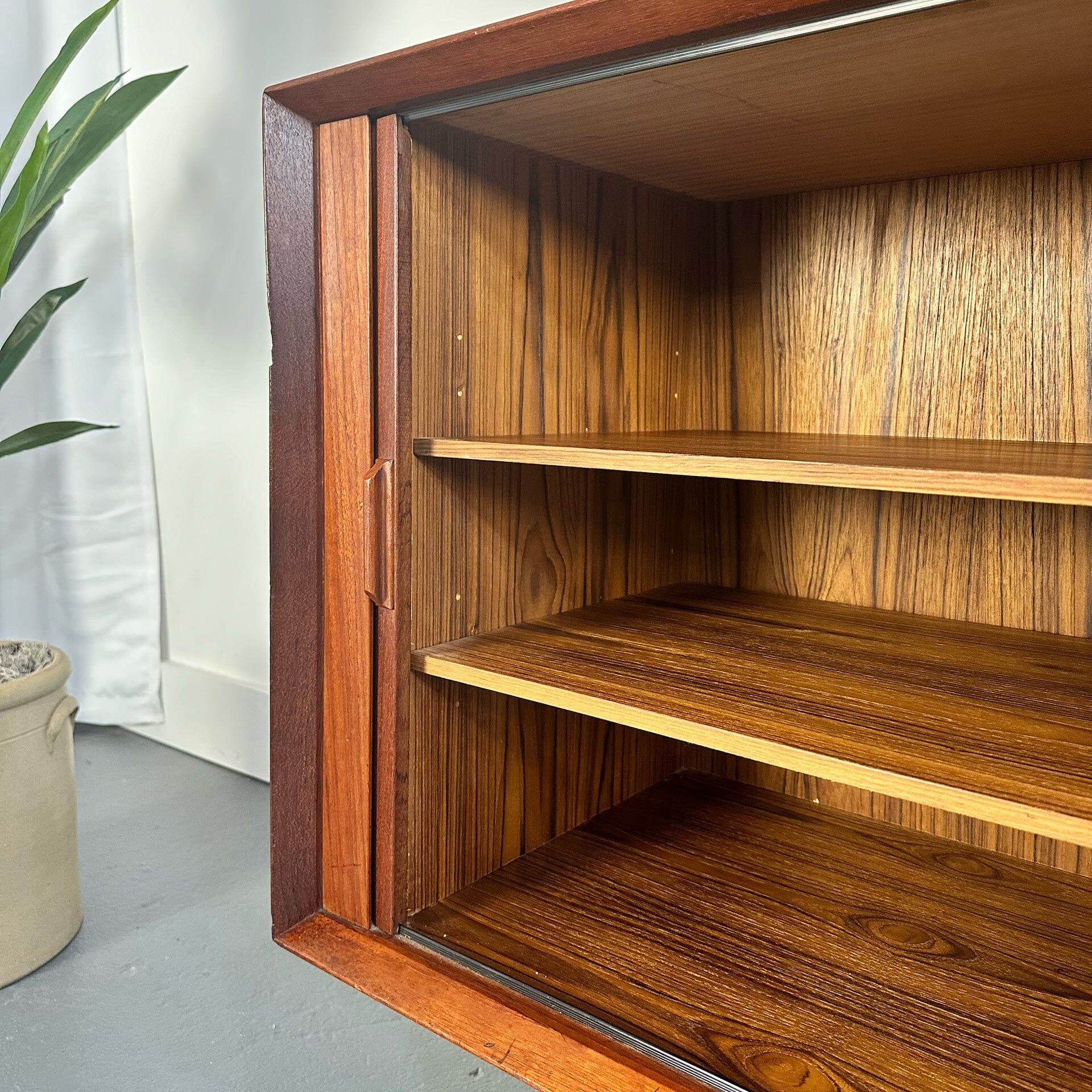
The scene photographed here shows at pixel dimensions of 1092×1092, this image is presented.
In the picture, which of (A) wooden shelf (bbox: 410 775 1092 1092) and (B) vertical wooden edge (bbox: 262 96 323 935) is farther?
(B) vertical wooden edge (bbox: 262 96 323 935)

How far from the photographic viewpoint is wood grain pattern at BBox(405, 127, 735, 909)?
2.81 feet

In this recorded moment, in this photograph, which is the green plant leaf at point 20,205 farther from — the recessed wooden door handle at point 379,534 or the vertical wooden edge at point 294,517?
the recessed wooden door handle at point 379,534

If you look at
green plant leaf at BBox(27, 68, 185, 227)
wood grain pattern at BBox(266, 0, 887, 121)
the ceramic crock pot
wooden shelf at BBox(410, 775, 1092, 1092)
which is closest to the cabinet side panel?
wooden shelf at BBox(410, 775, 1092, 1092)

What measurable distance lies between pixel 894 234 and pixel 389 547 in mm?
586

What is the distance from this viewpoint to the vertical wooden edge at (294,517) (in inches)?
32.9

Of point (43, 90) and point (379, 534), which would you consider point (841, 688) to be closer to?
point (379, 534)

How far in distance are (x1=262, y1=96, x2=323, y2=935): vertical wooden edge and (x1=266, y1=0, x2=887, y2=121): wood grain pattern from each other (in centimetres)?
7

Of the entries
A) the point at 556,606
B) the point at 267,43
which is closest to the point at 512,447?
the point at 556,606

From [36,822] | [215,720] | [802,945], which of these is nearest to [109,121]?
[36,822]

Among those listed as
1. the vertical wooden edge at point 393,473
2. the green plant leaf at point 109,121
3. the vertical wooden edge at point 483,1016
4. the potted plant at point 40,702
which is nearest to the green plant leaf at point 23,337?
the potted plant at point 40,702

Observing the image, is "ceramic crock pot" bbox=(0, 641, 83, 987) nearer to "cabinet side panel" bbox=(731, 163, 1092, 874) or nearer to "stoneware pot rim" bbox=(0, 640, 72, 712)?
"stoneware pot rim" bbox=(0, 640, 72, 712)

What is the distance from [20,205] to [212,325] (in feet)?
1.93

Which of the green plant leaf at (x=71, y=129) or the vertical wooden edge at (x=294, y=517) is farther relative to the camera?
the green plant leaf at (x=71, y=129)

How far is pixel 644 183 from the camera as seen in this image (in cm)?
102
